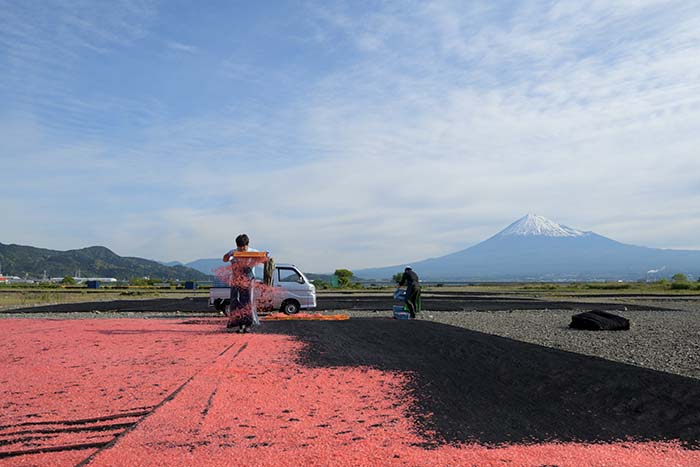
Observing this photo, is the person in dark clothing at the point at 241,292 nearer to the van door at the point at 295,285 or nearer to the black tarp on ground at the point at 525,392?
the black tarp on ground at the point at 525,392

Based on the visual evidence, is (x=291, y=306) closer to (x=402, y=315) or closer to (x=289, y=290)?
(x=289, y=290)

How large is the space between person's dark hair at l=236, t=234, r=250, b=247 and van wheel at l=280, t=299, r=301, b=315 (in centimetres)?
719

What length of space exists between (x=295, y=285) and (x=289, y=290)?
28cm

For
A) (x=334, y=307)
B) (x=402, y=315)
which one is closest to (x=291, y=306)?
(x=402, y=315)

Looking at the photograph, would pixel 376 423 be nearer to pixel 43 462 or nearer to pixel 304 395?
pixel 304 395

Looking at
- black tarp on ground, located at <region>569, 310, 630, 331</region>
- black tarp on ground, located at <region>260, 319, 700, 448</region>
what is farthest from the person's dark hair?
black tarp on ground, located at <region>569, 310, 630, 331</region>

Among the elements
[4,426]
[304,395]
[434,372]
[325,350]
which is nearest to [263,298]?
[325,350]

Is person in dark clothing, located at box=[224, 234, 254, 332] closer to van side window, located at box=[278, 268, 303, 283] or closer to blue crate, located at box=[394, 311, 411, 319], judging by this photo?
Answer: blue crate, located at box=[394, 311, 411, 319]

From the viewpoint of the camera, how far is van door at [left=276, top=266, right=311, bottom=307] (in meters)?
20.5

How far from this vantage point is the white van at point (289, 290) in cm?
2040

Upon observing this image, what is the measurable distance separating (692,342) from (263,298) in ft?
38.7

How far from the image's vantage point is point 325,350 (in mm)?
10609

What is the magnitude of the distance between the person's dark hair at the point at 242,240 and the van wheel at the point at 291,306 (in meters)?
7.19

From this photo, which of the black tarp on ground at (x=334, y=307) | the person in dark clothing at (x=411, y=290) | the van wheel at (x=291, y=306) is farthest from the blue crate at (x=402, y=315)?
the black tarp on ground at (x=334, y=307)
